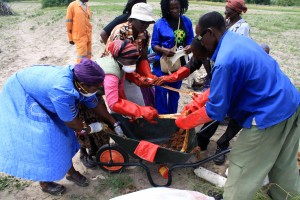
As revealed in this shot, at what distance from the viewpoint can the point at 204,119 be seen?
259 centimetres

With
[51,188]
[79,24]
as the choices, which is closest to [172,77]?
[51,188]

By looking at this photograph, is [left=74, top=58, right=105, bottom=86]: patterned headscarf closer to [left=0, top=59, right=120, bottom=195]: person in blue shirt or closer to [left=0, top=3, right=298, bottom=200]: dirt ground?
[left=0, top=59, right=120, bottom=195]: person in blue shirt

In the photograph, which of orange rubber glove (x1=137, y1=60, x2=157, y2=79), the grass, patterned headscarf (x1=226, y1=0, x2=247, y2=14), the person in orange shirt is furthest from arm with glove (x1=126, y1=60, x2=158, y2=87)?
the person in orange shirt

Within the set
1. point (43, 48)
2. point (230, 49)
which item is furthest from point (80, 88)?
point (43, 48)

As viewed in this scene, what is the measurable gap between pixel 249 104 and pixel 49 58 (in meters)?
7.60

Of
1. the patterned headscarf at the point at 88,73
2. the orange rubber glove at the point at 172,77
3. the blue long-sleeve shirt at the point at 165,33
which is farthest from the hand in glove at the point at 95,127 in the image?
the blue long-sleeve shirt at the point at 165,33

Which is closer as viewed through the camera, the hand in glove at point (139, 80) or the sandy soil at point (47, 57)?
the sandy soil at point (47, 57)

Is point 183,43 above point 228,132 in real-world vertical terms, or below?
above

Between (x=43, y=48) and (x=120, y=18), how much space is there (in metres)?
6.52

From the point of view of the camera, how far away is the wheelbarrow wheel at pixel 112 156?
11.1 feet

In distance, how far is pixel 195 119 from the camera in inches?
104

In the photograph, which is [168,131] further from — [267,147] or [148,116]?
[267,147]

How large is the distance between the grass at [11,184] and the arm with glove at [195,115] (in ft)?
6.48

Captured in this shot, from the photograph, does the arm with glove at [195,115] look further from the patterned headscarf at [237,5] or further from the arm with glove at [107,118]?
the patterned headscarf at [237,5]
